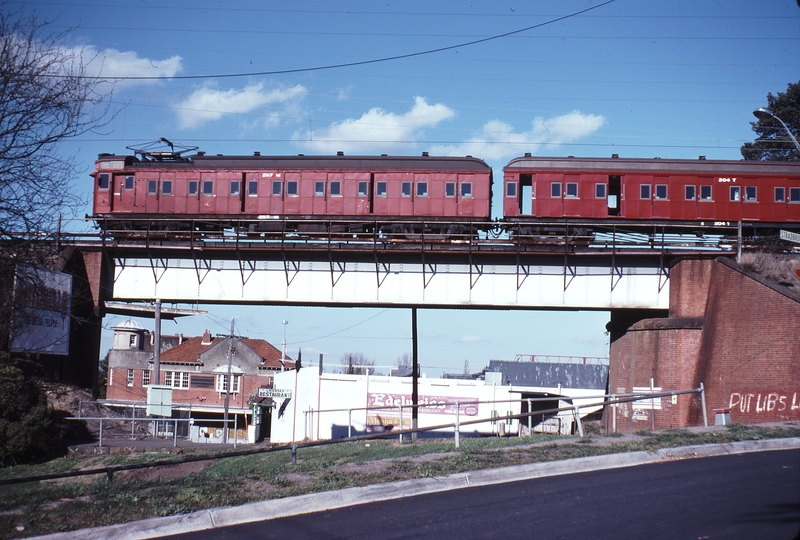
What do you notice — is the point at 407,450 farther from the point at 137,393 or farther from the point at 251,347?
the point at 137,393

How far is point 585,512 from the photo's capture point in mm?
8109

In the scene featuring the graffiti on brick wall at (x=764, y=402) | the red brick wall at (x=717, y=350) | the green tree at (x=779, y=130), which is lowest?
the graffiti on brick wall at (x=764, y=402)

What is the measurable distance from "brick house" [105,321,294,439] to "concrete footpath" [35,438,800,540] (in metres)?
48.0

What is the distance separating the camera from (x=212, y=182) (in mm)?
32750

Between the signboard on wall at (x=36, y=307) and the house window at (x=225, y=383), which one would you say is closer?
the signboard on wall at (x=36, y=307)

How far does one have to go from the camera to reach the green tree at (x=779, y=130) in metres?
53.5

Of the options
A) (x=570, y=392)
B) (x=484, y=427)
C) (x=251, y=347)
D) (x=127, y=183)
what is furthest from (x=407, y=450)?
(x=251, y=347)

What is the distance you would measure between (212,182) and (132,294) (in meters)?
6.31

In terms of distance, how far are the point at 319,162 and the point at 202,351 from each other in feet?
117

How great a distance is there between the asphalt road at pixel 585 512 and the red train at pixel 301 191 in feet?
69.0

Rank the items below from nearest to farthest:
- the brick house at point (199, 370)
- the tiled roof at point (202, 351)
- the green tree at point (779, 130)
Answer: the green tree at point (779, 130) < the brick house at point (199, 370) < the tiled roof at point (202, 351)

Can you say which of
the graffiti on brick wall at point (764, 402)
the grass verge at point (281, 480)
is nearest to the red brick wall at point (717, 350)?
the graffiti on brick wall at point (764, 402)

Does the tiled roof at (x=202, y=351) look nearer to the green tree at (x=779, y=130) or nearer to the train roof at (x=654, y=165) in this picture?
the train roof at (x=654, y=165)

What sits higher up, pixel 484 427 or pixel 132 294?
pixel 132 294
